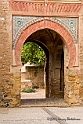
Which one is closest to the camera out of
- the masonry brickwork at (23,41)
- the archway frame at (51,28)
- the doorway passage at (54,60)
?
the masonry brickwork at (23,41)

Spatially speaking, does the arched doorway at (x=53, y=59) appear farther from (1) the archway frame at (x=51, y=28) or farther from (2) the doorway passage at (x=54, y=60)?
(1) the archway frame at (x=51, y=28)

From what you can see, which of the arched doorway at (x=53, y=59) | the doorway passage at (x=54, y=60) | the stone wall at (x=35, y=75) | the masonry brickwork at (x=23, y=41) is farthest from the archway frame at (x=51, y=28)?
the stone wall at (x=35, y=75)

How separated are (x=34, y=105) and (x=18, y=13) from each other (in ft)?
11.9

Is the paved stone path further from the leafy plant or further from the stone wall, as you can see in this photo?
the stone wall

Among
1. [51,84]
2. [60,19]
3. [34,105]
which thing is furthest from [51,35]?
[34,105]

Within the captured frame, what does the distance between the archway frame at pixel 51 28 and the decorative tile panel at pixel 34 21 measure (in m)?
0.11

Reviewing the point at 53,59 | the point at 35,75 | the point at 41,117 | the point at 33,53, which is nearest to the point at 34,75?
the point at 35,75

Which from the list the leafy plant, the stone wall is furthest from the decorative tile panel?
the stone wall

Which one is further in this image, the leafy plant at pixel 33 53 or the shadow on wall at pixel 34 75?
the shadow on wall at pixel 34 75

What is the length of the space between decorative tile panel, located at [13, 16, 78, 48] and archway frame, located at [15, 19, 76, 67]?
0.37 ft

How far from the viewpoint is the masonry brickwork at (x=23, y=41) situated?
12617 millimetres

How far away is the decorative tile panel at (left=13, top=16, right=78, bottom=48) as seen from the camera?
1271 cm

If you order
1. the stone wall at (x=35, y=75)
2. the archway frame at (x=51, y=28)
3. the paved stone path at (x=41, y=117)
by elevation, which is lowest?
the paved stone path at (x=41, y=117)

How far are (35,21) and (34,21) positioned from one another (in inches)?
1.6
